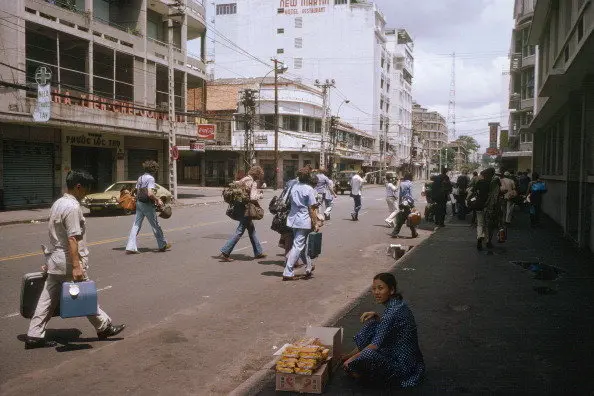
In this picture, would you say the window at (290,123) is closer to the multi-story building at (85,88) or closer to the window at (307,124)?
the window at (307,124)

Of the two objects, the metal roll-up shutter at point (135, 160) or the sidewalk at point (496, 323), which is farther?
the metal roll-up shutter at point (135, 160)

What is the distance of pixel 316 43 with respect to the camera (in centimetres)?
7244

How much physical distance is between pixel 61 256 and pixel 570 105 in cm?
1431

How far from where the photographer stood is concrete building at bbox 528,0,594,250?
10.5m

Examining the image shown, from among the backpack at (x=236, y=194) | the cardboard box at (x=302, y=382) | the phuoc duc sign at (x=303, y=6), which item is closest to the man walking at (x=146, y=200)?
the backpack at (x=236, y=194)

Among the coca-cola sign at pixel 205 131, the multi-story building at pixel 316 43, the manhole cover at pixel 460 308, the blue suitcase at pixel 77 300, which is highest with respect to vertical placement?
the multi-story building at pixel 316 43

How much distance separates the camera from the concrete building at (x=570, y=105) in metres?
10.5

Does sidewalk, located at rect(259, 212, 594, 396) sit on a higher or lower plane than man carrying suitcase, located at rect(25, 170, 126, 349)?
lower

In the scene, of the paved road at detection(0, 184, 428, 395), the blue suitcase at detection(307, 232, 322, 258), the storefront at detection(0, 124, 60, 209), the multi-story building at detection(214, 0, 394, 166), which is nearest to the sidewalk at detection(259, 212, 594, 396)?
the paved road at detection(0, 184, 428, 395)

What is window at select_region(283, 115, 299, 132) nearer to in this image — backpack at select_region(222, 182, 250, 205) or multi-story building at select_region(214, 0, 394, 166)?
multi-story building at select_region(214, 0, 394, 166)

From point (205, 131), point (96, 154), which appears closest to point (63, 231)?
point (96, 154)

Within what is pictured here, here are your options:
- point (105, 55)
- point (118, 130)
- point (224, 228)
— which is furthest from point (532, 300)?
point (105, 55)

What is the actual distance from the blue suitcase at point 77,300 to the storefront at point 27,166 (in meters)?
20.2

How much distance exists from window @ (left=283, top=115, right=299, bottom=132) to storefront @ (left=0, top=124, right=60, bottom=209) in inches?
1206
